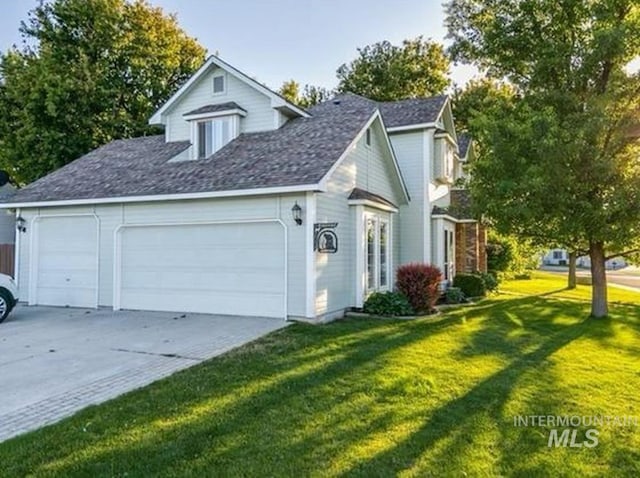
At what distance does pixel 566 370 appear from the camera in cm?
765

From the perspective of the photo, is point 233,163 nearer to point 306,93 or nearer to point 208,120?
point 208,120

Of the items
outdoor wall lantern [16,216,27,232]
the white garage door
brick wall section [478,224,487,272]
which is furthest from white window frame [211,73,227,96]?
brick wall section [478,224,487,272]

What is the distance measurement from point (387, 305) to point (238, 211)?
4.32 meters

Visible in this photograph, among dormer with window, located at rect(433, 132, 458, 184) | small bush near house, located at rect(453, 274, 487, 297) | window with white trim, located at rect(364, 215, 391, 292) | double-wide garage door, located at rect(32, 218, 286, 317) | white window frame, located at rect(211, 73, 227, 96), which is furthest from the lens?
small bush near house, located at rect(453, 274, 487, 297)

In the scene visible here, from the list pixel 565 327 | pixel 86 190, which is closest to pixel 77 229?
pixel 86 190

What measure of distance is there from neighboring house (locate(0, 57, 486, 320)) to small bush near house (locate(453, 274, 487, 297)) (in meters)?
1.88

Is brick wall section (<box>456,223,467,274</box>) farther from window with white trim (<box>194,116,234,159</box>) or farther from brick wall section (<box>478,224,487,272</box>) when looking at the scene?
window with white trim (<box>194,116,234,159</box>)

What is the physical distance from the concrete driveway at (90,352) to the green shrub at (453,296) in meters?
7.72

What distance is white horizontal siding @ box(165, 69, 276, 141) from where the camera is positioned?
1416 centimetres

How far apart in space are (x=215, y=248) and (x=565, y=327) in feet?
28.6

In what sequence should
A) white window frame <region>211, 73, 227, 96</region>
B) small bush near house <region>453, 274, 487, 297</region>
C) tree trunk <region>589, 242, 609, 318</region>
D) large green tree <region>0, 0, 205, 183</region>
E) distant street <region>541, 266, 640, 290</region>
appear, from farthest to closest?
distant street <region>541, 266, 640, 290</region> < large green tree <region>0, 0, 205, 183</region> < small bush near house <region>453, 274, 487, 297</region> < white window frame <region>211, 73, 227, 96</region> < tree trunk <region>589, 242, 609, 318</region>

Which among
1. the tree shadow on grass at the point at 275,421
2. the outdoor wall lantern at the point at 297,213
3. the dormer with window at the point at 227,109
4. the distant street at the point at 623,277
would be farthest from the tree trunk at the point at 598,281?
the distant street at the point at 623,277

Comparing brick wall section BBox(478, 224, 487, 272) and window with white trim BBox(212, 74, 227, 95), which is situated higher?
window with white trim BBox(212, 74, 227, 95)

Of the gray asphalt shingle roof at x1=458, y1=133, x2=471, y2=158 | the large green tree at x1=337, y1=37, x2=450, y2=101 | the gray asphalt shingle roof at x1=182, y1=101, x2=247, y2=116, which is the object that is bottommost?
the gray asphalt shingle roof at x1=182, y1=101, x2=247, y2=116
